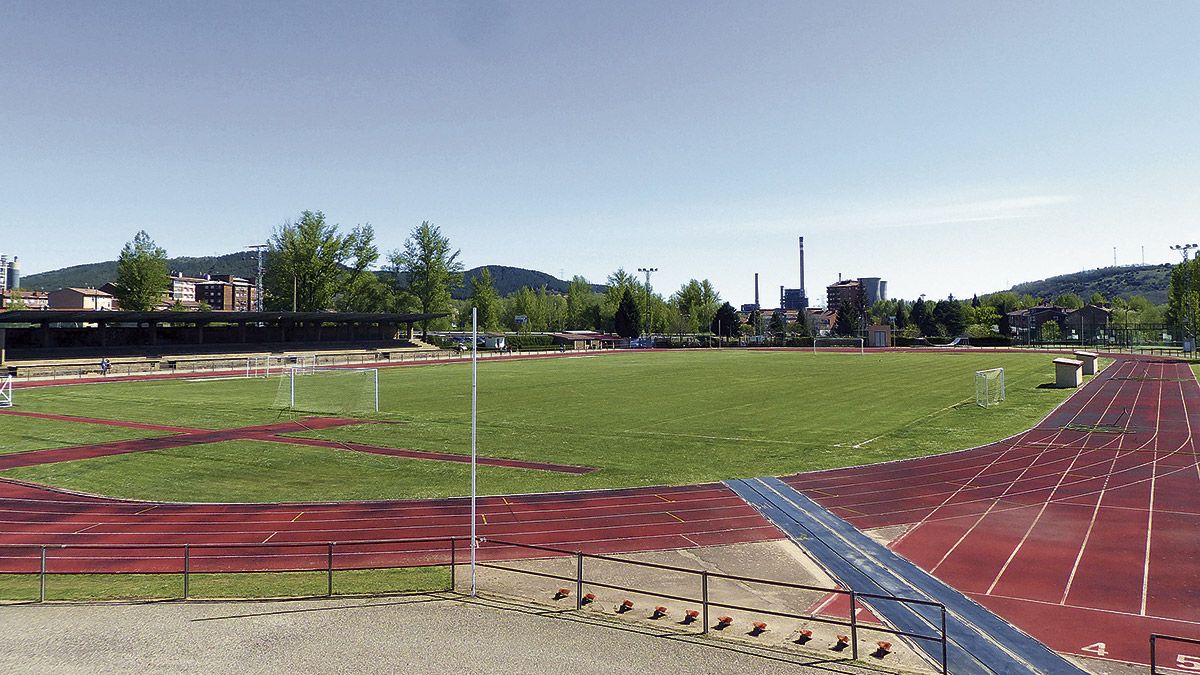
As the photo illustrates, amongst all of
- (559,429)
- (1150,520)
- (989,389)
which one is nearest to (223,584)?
(559,429)

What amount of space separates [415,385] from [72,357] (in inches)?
1653

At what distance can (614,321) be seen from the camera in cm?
14438

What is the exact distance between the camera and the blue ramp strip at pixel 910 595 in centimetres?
904

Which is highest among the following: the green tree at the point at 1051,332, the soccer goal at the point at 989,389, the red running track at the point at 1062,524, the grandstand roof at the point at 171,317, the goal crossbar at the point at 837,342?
the grandstand roof at the point at 171,317

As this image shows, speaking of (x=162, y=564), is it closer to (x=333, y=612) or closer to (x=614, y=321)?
(x=333, y=612)

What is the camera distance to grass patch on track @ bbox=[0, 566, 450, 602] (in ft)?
37.1

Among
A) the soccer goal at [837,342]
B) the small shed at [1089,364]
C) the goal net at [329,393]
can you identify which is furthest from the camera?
the soccer goal at [837,342]

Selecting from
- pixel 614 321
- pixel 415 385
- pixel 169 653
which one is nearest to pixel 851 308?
pixel 614 321

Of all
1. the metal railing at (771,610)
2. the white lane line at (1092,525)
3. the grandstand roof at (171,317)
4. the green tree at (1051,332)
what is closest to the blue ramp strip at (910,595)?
the metal railing at (771,610)

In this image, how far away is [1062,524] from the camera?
1493 centimetres

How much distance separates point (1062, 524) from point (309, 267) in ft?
362

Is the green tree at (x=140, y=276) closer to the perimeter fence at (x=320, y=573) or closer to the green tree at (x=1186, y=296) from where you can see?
the perimeter fence at (x=320, y=573)

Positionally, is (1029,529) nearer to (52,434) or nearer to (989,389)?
(989,389)

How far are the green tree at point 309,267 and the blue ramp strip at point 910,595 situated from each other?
103544mm
